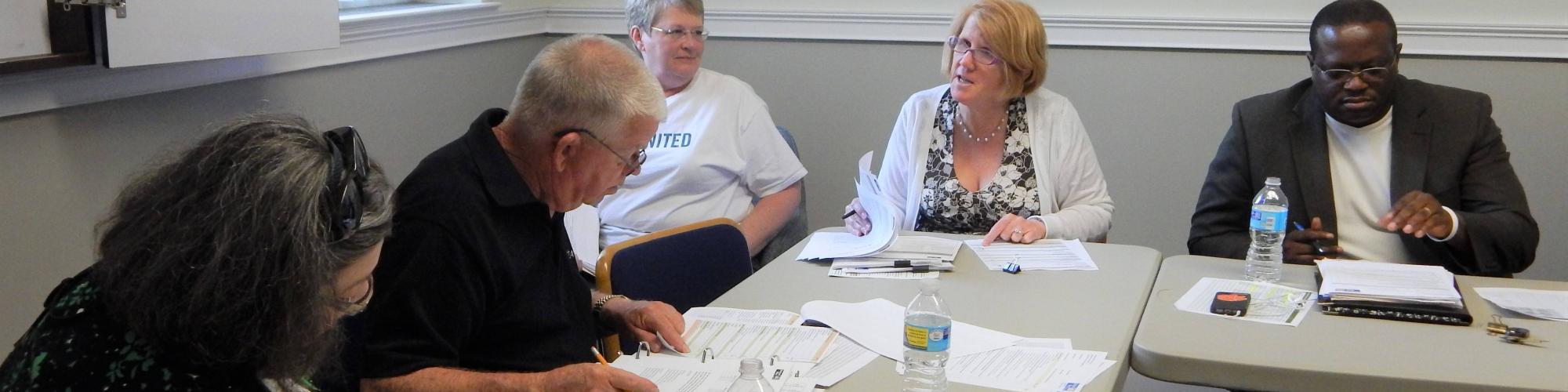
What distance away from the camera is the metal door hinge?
7.72 ft

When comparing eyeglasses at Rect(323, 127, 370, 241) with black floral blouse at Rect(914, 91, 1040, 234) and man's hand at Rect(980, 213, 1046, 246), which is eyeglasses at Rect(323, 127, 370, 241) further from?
black floral blouse at Rect(914, 91, 1040, 234)

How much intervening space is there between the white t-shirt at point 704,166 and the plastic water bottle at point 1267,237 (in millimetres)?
1260

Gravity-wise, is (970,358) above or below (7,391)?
below

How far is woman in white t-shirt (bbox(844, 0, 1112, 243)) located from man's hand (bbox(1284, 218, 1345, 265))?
0.47 metres

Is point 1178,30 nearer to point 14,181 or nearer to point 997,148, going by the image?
point 997,148

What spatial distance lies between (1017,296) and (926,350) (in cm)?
58

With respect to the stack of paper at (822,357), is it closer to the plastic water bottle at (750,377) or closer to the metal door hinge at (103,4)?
the plastic water bottle at (750,377)

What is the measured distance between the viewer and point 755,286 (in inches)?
95.3

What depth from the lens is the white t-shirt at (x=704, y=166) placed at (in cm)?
327

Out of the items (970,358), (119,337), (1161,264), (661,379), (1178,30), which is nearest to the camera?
(119,337)

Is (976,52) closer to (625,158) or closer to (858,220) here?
(858,220)

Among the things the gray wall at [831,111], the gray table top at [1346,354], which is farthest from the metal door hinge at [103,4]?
the gray table top at [1346,354]

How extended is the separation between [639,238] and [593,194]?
543 millimetres

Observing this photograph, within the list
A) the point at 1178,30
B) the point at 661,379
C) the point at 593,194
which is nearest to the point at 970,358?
the point at 661,379
